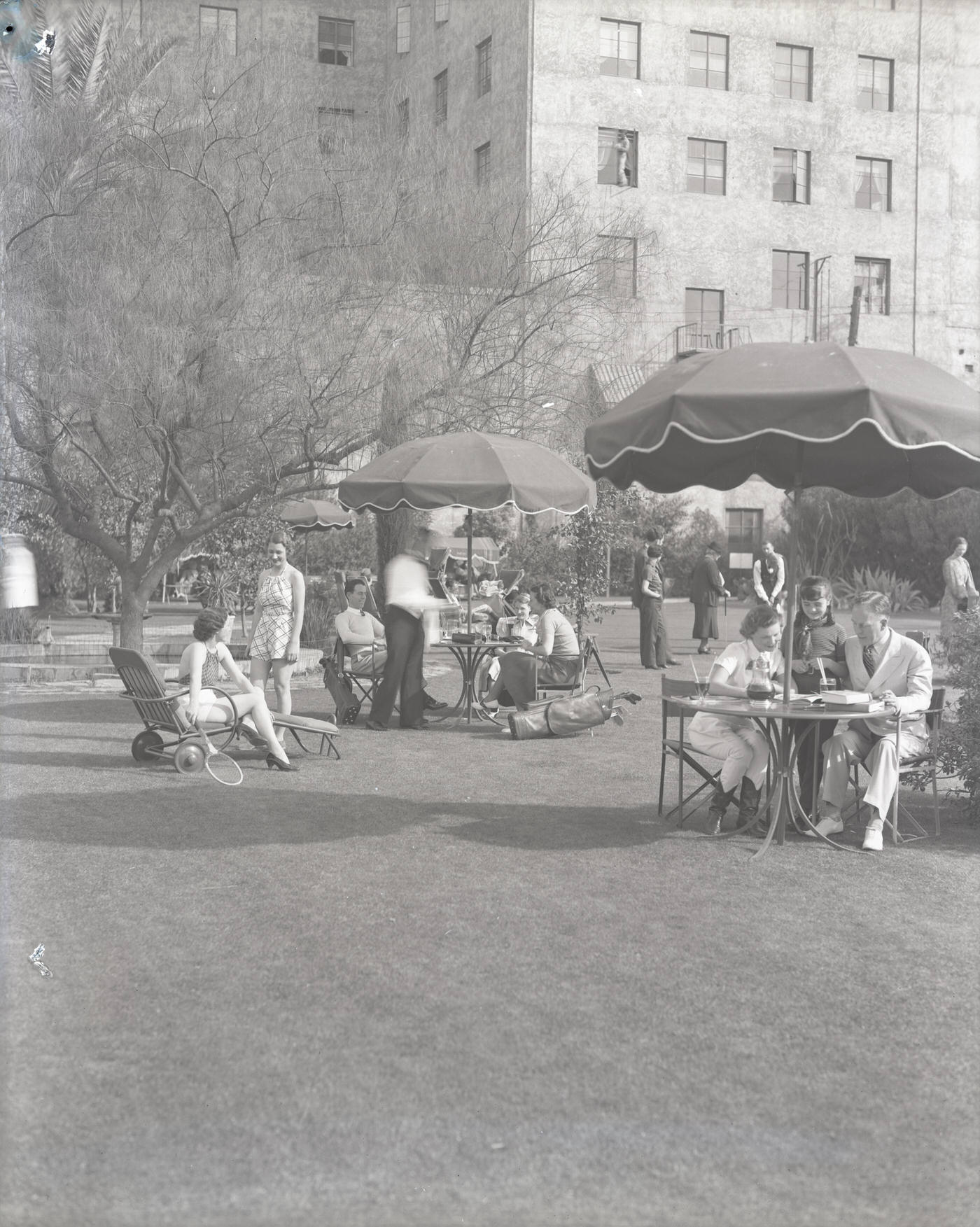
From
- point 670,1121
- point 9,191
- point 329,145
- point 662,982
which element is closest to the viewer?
point 670,1121

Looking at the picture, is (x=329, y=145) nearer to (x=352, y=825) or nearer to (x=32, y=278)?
(x=32, y=278)

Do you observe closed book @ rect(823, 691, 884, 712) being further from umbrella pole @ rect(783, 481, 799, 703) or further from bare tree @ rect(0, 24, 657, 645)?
bare tree @ rect(0, 24, 657, 645)

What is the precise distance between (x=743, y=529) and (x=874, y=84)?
46.4 feet

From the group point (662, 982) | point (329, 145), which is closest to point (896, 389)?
point (662, 982)

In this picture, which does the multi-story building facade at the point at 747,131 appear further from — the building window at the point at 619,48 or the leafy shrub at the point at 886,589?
the leafy shrub at the point at 886,589

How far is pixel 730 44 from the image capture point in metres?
40.5

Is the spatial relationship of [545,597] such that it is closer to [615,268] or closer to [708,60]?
[615,268]

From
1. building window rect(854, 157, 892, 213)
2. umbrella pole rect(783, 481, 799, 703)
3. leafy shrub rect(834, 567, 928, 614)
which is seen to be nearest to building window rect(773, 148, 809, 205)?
building window rect(854, 157, 892, 213)

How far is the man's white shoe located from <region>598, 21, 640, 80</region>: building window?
35001 mm

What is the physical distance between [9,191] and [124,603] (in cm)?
523

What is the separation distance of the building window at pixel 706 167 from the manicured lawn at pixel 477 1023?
119 feet

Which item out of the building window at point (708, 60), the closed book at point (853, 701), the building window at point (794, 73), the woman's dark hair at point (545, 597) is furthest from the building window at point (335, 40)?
the closed book at point (853, 701)

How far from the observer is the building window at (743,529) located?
44.3 meters

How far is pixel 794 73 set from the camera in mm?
41594
